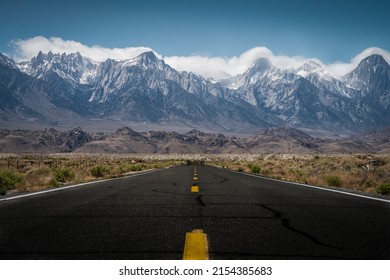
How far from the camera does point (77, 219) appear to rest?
650cm

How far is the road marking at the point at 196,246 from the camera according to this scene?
416cm

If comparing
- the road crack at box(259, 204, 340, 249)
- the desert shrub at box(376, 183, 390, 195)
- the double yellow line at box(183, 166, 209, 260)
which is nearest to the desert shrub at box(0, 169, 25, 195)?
the road crack at box(259, 204, 340, 249)

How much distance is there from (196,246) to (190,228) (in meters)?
1.11

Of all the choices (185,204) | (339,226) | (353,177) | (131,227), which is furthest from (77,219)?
(353,177)

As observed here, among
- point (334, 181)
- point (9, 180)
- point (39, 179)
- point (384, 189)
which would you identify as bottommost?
point (39, 179)

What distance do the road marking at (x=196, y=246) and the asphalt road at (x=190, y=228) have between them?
72mm

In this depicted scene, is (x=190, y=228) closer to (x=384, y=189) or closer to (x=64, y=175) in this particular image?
(x=384, y=189)

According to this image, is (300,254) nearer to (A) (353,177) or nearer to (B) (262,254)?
(B) (262,254)

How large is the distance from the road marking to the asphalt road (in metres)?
0.07

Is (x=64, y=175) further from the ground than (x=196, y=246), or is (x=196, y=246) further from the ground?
(x=196, y=246)

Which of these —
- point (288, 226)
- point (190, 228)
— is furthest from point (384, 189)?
point (190, 228)

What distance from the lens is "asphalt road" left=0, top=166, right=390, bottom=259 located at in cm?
443

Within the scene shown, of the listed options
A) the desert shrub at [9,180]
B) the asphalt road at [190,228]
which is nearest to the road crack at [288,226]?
the asphalt road at [190,228]

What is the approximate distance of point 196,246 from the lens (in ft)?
15.0
